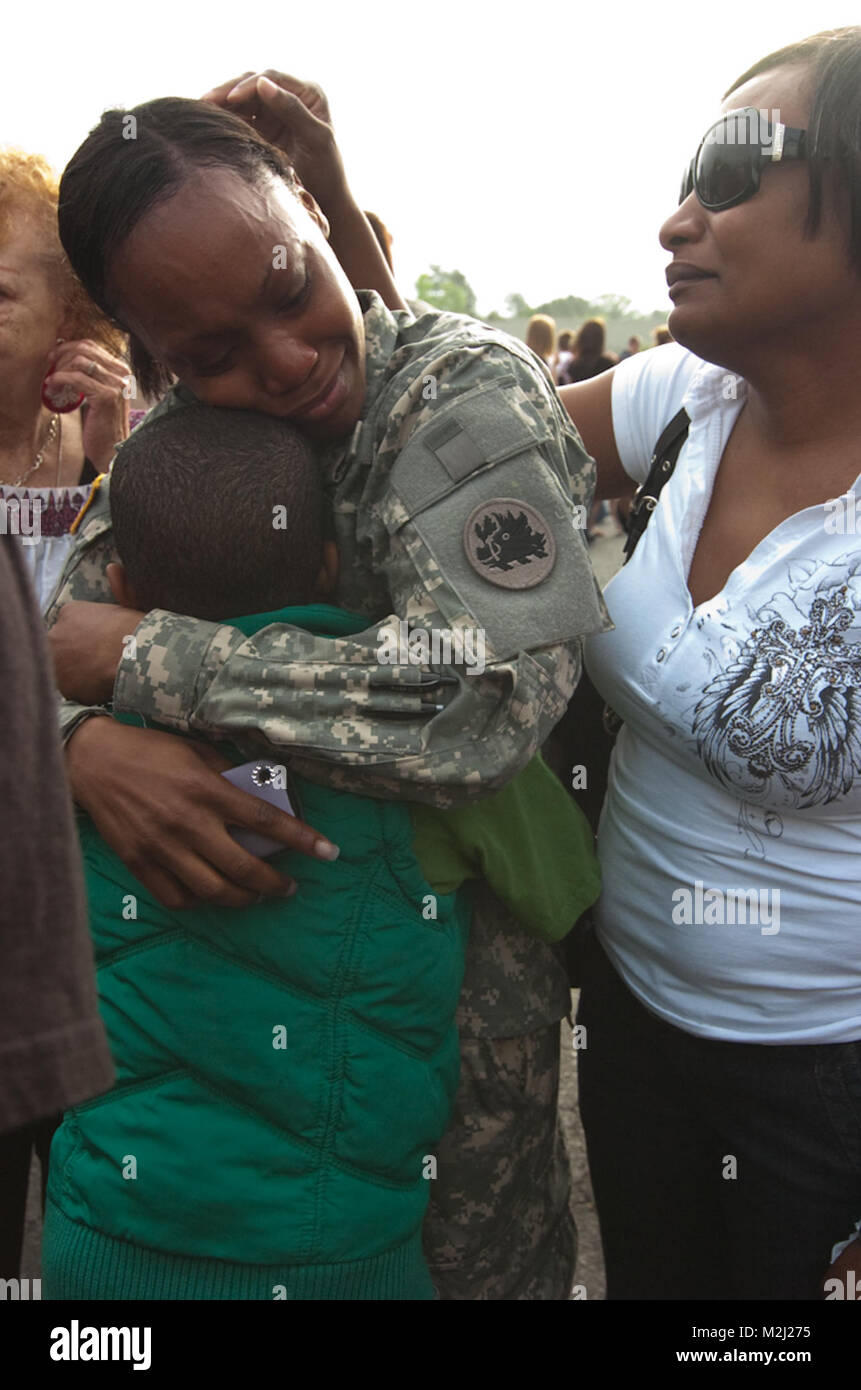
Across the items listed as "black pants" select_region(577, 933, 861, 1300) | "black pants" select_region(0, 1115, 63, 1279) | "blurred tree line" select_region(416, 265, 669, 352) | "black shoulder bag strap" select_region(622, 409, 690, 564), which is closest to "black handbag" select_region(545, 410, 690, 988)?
"black shoulder bag strap" select_region(622, 409, 690, 564)

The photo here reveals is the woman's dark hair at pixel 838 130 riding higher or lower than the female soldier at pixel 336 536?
higher

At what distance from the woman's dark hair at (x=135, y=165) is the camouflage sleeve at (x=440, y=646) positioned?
398 mm

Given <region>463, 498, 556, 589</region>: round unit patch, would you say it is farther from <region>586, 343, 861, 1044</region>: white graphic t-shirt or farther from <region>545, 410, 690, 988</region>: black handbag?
<region>545, 410, 690, 988</region>: black handbag

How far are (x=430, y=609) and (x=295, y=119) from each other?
35.9 inches

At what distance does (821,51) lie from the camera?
148cm

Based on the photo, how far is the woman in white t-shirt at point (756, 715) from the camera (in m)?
1.45

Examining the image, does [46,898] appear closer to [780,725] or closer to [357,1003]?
[357,1003]

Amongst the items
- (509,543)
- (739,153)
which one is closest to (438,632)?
(509,543)

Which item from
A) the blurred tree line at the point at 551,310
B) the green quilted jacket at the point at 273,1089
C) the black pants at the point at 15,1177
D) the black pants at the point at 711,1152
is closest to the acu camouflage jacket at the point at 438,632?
the green quilted jacket at the point at 273,1089

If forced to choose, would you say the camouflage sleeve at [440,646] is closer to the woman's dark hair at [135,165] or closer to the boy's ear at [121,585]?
the boy's ear at [121,585]

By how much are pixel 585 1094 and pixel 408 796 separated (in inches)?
33.5

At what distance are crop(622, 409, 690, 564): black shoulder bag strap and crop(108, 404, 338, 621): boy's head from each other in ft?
1.85

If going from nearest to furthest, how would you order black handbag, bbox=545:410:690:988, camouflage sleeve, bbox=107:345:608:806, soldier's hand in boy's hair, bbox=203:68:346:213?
camouflage sleeve, bbox=107:345:608:806 < soldier's hand in boy's hair, bbox=203:68:346:213 < black handbag, bbox=545:410:690:988

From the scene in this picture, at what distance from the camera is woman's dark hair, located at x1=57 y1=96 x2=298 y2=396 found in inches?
54.2
